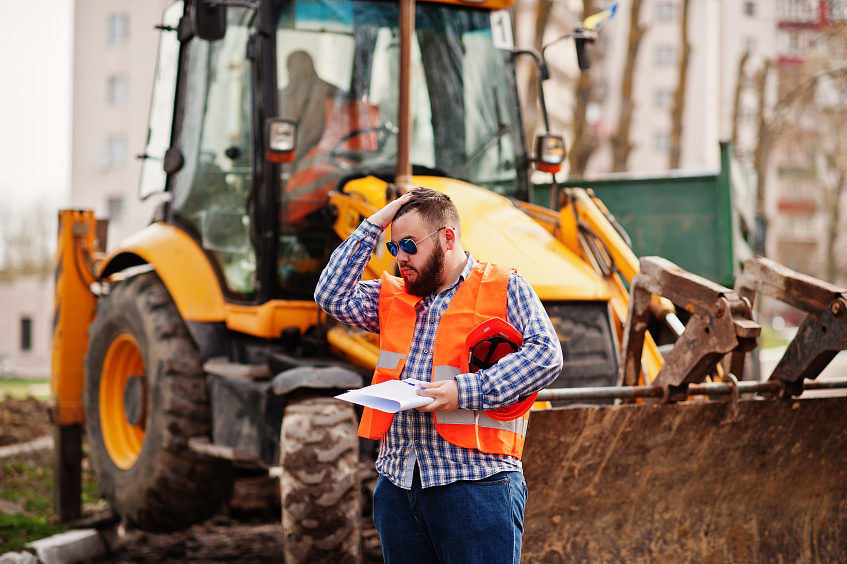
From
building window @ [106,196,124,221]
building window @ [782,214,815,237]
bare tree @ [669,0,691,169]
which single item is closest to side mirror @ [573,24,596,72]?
bare tree @ [669,0,691,169]

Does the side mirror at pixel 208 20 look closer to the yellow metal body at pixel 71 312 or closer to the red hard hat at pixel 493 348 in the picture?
the yellow metal body at pixel 71 312

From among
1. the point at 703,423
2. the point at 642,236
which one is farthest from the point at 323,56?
the point at 642,236

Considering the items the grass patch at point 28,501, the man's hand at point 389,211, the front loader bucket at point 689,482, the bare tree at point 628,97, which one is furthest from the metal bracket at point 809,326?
the bare tree at point 628,97

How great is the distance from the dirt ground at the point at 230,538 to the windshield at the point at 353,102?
5.73 ft

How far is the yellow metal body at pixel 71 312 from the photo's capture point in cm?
654

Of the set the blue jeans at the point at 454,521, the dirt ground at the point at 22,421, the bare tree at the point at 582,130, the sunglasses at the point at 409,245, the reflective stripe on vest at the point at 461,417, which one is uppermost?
the bare tree at the point at 582,130

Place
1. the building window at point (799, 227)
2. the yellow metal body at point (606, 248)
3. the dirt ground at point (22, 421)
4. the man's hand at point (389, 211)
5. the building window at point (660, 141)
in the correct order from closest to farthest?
the man's hand at point (389, 211) → the yellow metal body at point (606, 248) → the dirt ground at point (22, 421) → the building window at point (660, 141) → the building window at point (799, 227)

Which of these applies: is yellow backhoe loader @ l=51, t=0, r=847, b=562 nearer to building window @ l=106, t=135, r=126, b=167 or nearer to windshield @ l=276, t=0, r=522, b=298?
windshield @ l=276, t=0, r=522, b=298

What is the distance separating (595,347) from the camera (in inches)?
181

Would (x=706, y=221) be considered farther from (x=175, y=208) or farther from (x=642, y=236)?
(x=175, y=208)

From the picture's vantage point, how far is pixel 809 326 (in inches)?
169

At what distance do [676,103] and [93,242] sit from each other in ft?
53.7

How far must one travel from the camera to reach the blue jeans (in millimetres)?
2631

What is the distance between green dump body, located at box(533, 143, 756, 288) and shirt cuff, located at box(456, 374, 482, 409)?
541cm
